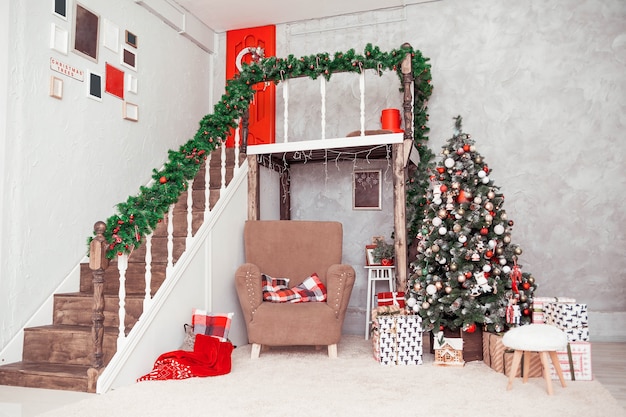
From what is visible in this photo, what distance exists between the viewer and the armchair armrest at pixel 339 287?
14.0 feet

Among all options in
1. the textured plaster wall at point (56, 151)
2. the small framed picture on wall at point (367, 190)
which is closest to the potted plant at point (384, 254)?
the small framed picture on wall at point (367, 190)

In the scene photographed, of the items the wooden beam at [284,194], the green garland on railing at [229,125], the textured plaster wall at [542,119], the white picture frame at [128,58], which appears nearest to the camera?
the green garland on railing at [229,125]

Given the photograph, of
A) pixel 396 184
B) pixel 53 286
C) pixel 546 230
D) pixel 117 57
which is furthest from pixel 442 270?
pixel 117 57

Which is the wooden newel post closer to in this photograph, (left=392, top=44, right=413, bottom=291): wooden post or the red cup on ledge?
(left=392, top=44, right=413, bottom=291): wooden post

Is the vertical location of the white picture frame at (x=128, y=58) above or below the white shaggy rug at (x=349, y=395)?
above

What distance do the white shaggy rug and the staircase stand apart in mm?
366

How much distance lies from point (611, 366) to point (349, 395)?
234cm

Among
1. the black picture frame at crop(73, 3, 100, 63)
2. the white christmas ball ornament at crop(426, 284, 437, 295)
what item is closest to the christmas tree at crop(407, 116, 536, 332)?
the white christmas ball ornament at crop(426, 284, 437, 295)

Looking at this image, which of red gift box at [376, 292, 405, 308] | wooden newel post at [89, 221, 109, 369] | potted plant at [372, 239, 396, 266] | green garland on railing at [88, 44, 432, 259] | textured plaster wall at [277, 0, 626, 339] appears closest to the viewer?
wooden newel post at [89, 221, 109, 369]

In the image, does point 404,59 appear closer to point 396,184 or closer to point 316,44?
point 396,184

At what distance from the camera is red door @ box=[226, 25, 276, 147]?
21.5ft

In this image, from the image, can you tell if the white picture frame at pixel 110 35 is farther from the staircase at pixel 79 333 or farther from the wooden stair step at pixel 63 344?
the wooden stair step at pixel 63 344

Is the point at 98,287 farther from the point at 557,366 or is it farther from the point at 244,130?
the point at 557,366

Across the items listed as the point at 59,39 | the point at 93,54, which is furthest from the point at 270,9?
the point at 59,39
